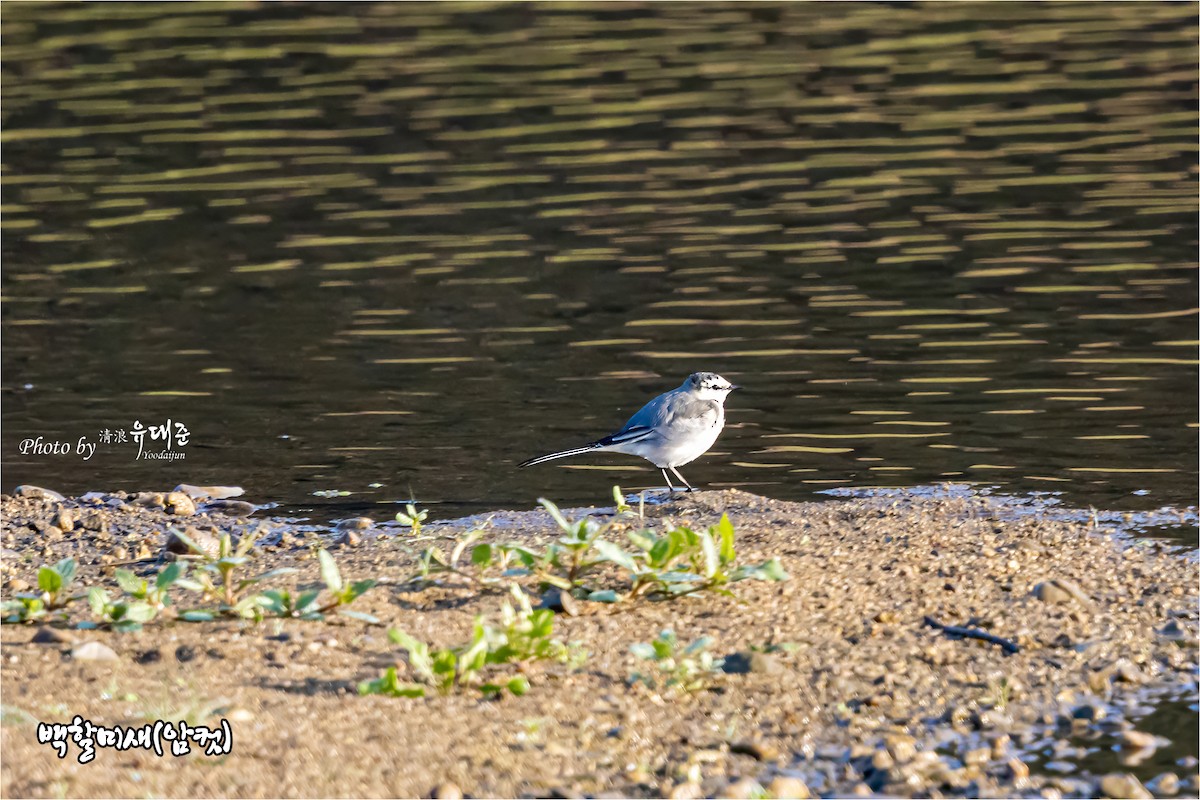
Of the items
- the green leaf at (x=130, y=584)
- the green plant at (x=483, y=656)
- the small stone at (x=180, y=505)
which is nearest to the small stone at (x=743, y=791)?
the green plant at (x=483, y=656)

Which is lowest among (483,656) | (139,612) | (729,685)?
(729,685)

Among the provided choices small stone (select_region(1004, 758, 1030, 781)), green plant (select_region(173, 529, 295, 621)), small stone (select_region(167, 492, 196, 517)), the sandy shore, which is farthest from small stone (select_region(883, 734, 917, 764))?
small stone (select_region(167, 492, 196, 517))

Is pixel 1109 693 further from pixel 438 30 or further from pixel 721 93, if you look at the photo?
pixel 438 30

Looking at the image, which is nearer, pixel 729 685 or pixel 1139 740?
pixel 1139 740

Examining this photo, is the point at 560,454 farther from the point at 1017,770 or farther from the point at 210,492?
the point at 1017,770

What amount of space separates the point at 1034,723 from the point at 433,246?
1103 cm

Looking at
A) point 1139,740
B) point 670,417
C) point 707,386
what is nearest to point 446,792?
point 1139,740

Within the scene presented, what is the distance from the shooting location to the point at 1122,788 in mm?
6109

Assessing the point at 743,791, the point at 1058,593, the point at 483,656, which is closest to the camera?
the point at 743,791

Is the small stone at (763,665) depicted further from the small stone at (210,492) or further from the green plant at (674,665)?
the small stone at (210,492)

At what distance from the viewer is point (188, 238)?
1738 cm

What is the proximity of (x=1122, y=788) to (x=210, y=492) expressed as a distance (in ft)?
21.9

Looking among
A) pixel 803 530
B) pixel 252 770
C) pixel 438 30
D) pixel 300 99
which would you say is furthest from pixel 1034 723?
pixel 438 30

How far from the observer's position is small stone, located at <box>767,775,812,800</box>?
596cm
